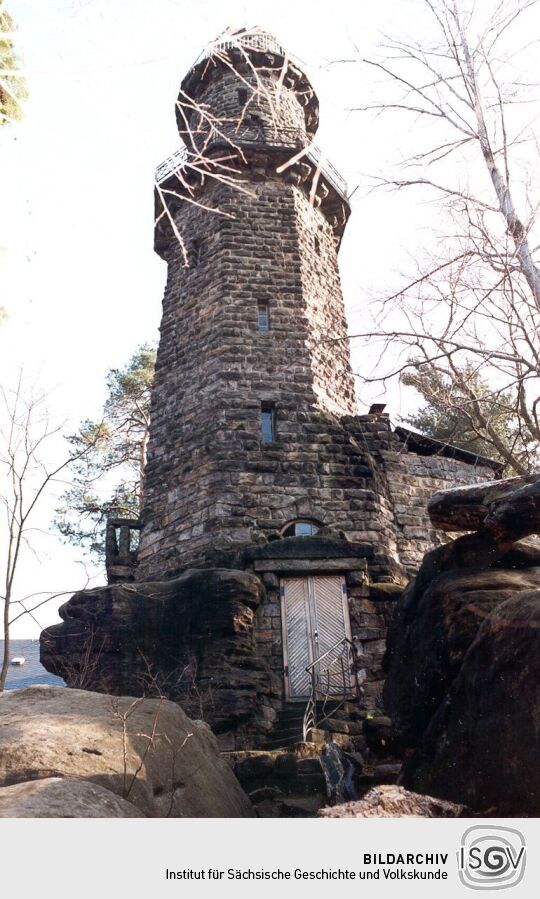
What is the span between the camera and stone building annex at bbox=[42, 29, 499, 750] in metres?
9.98

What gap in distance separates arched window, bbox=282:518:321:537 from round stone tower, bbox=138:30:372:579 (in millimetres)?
32

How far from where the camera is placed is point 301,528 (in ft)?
37.8

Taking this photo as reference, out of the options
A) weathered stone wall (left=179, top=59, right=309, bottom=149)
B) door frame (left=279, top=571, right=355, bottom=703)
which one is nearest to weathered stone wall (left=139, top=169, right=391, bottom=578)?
door frame (left=279, top=571, right=355, bottom=703)

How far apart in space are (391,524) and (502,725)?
755cm

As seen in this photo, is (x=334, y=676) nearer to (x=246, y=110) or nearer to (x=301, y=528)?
(x=301, y=528)

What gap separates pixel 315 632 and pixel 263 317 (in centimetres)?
585

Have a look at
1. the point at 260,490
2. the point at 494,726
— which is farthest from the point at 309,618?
the point at 494,726

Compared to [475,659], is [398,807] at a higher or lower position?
lower

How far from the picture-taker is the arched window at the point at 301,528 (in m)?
11.4

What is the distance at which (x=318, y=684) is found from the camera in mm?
10195

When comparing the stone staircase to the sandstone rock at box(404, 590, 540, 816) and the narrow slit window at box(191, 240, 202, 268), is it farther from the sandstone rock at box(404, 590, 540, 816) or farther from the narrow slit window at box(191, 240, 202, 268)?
the narrow slit window at box(191, 240, 202, 268)

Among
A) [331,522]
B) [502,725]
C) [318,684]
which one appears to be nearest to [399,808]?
[502,725]

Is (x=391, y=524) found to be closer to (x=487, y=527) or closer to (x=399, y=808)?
(x=487, y=527)

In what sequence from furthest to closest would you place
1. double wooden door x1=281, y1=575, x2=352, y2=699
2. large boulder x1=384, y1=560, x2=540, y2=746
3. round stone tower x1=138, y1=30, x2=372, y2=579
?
round stone tower x1=138, y1=30, x2=372, y2=579 < double wooden door x1=281, y1=575, x2=352, y2=699 < large boulder x1=384, y1=560, x2=540, y2=746
